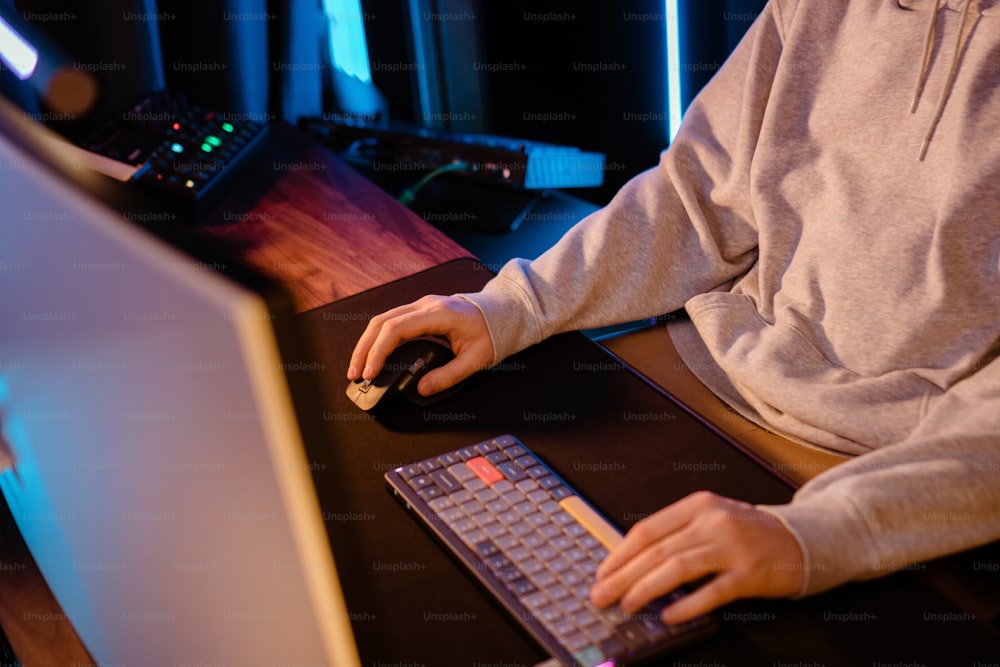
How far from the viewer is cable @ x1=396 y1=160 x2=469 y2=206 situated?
4.76ft

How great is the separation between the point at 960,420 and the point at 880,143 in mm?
327

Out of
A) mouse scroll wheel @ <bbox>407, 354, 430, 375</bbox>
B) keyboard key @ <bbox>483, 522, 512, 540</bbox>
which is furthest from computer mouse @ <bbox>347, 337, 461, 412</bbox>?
keyboard key @ <bbox>483, 522, 512, 540</bbox>

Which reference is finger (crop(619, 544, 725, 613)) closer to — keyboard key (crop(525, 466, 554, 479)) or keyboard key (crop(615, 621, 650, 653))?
keyboard key (crop(615, 621, 650, 653))

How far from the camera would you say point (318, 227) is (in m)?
1.29

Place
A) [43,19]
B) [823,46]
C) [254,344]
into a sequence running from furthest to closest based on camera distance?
1. [43,19]
2. [823,46]
3. [254,344]

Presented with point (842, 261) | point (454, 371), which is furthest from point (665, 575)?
point (842, 261)

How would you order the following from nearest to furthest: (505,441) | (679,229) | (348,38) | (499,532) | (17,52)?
(499,532)
(505,441)
(679,229)
(17,52)
(348,38)

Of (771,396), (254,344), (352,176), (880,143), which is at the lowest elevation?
(771,396)

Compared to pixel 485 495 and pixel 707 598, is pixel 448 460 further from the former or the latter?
pixel 707 598

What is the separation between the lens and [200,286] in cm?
27

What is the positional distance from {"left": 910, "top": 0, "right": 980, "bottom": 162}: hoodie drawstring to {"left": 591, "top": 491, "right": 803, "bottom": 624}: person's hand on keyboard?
47 centimetres

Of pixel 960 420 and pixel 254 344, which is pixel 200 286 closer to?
pixel 254 344

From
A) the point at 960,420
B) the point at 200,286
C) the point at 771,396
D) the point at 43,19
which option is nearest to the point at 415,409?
the point at 771,396

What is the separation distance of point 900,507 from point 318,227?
2.97ft
